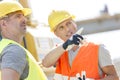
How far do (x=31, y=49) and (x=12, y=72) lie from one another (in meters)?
1.46

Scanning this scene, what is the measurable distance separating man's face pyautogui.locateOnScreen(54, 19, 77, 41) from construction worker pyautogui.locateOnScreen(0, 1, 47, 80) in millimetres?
327

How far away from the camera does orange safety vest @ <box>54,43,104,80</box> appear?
6.16 ft

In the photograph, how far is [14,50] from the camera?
56.9 inches

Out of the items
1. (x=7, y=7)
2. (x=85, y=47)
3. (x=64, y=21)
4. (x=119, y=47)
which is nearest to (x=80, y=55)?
(x=85, y=47)

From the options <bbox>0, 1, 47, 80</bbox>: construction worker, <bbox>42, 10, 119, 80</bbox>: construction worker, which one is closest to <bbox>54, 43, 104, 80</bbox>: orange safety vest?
<bbox>42, 10, 119, 80</bbox>: construction worker

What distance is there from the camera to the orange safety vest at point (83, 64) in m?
1.88

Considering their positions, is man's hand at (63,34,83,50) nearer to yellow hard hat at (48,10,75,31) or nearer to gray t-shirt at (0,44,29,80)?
yellow hard hat at (48,10,75,31)

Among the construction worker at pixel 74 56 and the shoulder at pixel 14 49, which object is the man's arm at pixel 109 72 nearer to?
the construction worker at pixel 74 56

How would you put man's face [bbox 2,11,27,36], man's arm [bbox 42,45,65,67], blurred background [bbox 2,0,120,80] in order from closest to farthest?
1. man's face [bbox 2,11,27,36]
2. man's arm [bbox 42,45,65,67]
3. blurred background [bbox 2,0,120,80]

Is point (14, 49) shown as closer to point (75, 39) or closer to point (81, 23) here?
point (75, 39)

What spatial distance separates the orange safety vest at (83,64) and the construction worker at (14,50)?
0.38 meters

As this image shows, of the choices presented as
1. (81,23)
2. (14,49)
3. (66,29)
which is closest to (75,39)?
(66,29)

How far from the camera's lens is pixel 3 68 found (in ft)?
4.52

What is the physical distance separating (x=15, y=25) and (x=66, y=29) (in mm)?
467
